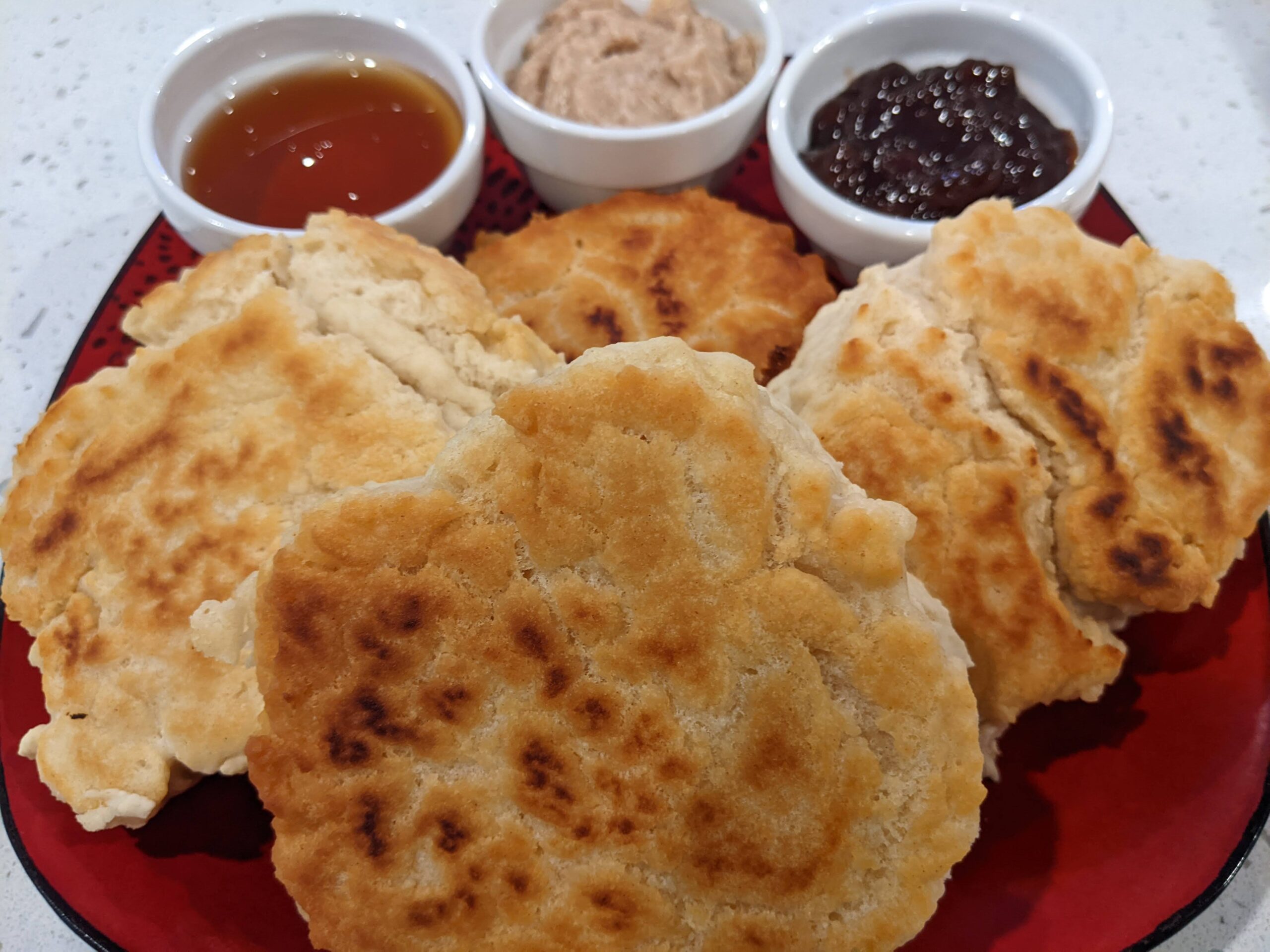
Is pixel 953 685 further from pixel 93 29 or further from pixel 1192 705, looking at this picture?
pixel 93 29

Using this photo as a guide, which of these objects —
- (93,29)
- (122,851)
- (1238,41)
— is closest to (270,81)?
(93,29)

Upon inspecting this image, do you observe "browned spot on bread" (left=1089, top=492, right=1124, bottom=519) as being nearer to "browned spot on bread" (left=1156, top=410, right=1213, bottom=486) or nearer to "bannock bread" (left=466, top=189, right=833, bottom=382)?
"browned spot on bread" (left=1156, top=410, right=1213, bottom=486)

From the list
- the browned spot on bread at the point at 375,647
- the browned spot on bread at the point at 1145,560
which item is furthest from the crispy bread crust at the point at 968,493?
the browned spot on bread at the point at 375,647

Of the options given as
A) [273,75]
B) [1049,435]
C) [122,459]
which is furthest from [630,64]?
[122,459]

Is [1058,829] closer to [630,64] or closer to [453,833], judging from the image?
[453,833]

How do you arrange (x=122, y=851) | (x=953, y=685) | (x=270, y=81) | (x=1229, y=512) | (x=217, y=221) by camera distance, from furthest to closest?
(x=270, y=81) → (x=217, y=221) → (x=122, y=851) → (x=1229, y=512) → (x=953, y=685)

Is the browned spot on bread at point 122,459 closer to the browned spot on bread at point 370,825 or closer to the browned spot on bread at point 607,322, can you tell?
the browned spot on bread at point 370,825
